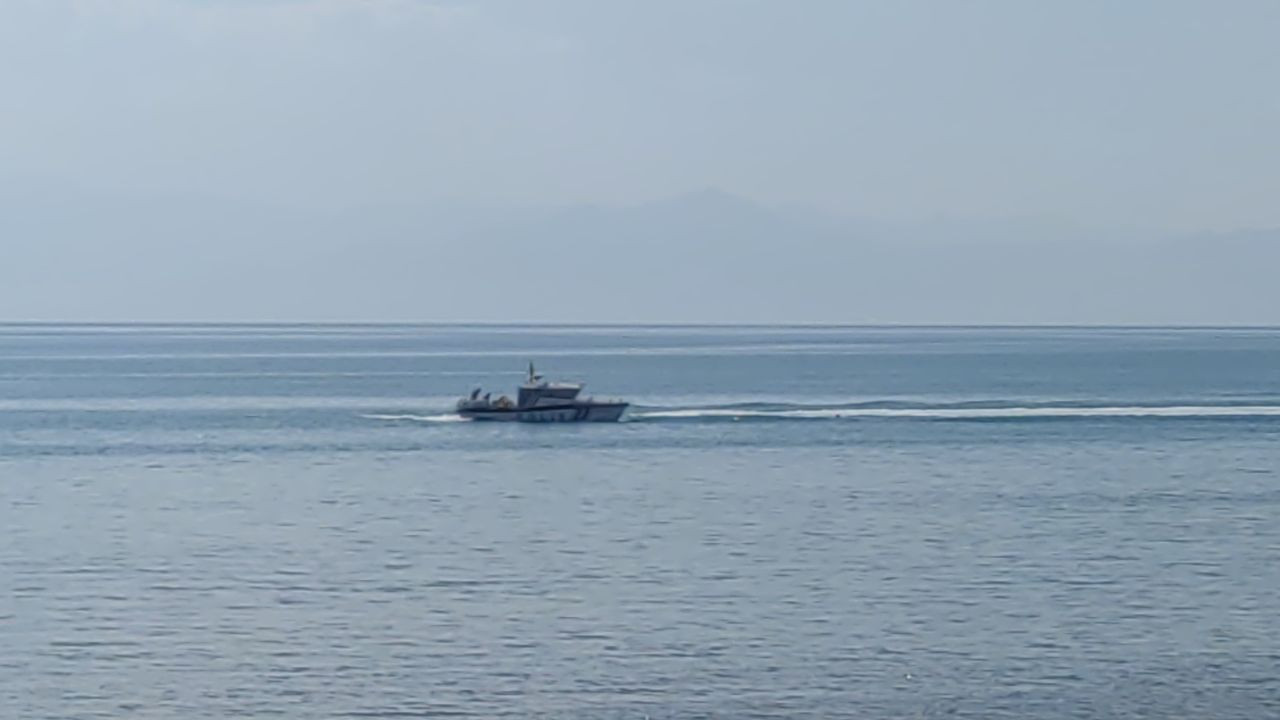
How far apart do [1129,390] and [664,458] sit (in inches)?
2640

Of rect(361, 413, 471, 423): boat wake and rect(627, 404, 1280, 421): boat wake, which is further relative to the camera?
rect(627, 404, 1280, 421): boat wake

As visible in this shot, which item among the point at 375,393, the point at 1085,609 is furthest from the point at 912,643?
the point at 375,393

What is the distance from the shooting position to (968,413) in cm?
10719

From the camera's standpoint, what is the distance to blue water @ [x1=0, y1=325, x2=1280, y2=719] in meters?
36.7

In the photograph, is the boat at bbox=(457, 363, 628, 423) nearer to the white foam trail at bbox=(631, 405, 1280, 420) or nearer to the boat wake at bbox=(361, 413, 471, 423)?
the boat wake at bbox=(361, 413, 471, 423)

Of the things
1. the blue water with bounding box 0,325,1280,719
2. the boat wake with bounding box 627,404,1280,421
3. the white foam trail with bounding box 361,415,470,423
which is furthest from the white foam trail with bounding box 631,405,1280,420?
the white foam trail with bounding box 361,415,470,423

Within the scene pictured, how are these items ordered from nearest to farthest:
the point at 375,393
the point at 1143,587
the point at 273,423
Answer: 1. the point at 1143,587
2. the point at 273,423
3. the point at 375,393

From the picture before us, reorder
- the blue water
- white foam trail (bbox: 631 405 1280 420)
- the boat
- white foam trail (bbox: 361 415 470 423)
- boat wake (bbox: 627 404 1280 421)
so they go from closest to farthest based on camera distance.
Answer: the blue water
the boat
white foam trail (bbox: 361 415 470 423)
boat wake (bbox: 627 404 1280 421)
white foam trail (bbox: 631 405 1280 420)

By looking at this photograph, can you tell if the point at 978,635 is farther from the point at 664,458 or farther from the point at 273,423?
the point at 273,423

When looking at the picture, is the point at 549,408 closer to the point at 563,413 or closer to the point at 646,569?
the point at 563,413

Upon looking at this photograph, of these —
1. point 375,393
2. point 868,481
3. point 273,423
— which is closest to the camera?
point 868,481

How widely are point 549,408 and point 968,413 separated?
21.1 m

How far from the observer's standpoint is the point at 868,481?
71625mm

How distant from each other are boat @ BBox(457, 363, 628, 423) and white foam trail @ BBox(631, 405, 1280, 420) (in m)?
4.11
